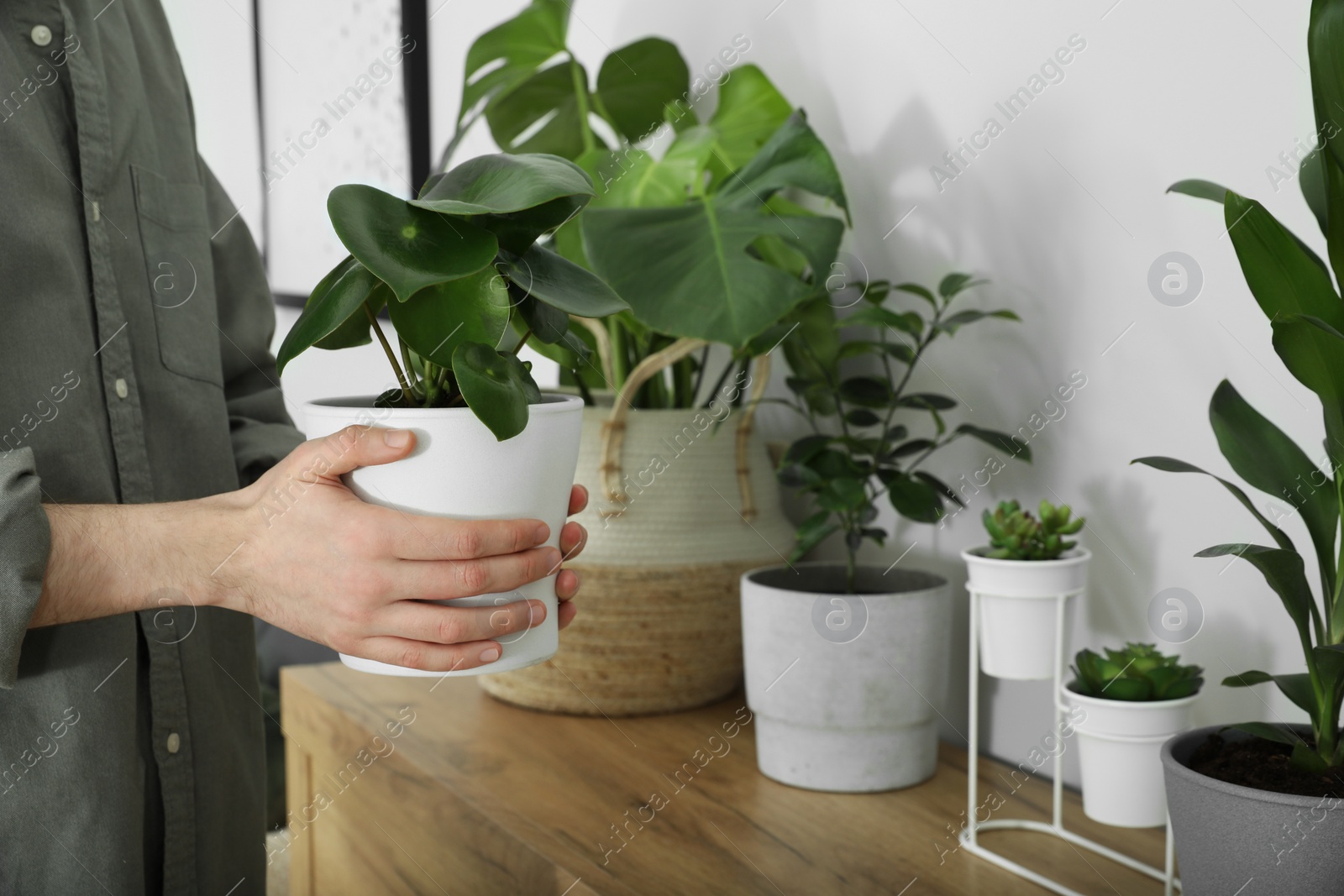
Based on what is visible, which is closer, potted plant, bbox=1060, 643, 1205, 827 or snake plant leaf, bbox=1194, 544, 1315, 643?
snake plant leaf, bbox=1194, 544, 1315, 643

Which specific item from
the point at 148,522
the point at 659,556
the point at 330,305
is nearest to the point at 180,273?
the point at 148,522

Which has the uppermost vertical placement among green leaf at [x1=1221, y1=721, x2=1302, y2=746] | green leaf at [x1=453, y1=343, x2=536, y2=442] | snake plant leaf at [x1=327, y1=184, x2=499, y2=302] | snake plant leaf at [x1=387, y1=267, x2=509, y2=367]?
snake plant leaf at [x1=327, y1=184, x2=499, y2=302]

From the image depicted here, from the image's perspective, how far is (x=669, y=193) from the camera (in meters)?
1.07

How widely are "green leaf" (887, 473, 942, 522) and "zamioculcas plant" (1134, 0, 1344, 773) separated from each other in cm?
33

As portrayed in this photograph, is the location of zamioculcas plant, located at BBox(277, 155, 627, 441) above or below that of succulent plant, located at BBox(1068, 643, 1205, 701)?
above

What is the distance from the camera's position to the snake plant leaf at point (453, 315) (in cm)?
55

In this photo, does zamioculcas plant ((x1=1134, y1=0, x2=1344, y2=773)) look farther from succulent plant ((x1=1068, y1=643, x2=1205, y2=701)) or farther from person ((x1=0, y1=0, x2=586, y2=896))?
person ((x1=0, y1=0, x2=586, y2=896))

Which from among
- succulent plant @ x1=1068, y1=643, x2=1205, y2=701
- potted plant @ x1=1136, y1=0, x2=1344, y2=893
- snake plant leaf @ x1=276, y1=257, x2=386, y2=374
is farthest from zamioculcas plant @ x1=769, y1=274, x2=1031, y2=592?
snake plant leaf @ x1=276, y1=257, x2=386, y2=374

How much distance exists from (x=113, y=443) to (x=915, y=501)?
0.69 meters

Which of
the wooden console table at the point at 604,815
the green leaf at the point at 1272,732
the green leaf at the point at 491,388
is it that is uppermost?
the green leaf at the point at 491,388

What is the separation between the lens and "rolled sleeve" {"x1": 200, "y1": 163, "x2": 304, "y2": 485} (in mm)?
999

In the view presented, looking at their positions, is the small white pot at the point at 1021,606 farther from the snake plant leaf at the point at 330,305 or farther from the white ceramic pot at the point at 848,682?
the snake plant leaf at the point at 330,305

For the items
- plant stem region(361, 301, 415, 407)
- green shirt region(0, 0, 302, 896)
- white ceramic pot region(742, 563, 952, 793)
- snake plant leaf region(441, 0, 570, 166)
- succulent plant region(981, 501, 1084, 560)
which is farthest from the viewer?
snake plant leaf region(441, 0, 570, 166)

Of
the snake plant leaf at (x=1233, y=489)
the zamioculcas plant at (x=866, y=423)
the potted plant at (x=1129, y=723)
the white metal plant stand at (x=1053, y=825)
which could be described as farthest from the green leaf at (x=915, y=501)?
the snake plant leaf at (x=1233, y=489)
